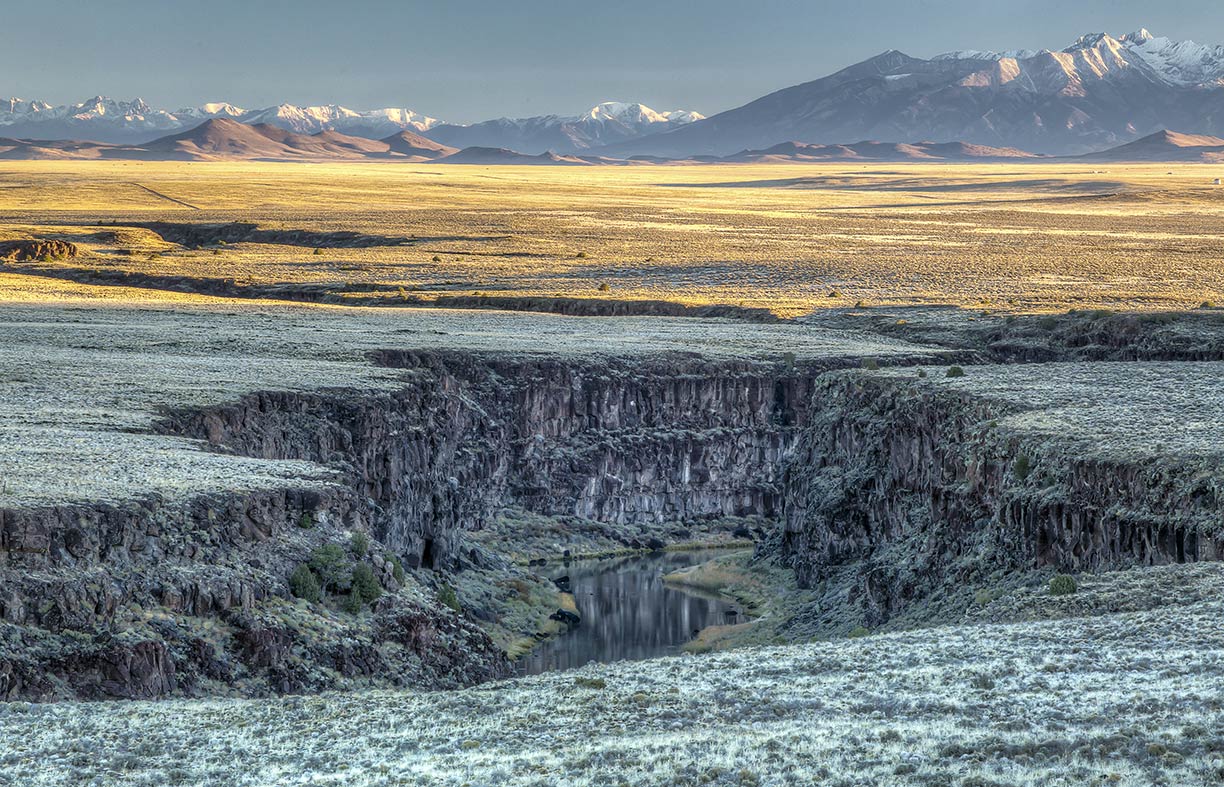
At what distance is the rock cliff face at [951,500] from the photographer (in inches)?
1233

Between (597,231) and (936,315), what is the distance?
66.0m

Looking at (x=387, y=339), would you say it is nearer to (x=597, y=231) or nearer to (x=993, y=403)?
(x=993, y=403)

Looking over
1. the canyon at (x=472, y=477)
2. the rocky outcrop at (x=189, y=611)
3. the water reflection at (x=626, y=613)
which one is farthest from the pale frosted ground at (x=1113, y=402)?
the rocky outcrop at (x=189, y=611)

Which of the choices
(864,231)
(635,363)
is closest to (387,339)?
(635,363)

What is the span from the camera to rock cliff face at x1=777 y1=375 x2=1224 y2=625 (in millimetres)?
31312

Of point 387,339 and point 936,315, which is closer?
point 387,339

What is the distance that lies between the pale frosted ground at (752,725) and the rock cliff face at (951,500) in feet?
24.7

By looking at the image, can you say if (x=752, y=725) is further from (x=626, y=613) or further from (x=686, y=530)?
(x=686, y=530)

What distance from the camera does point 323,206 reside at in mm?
174000

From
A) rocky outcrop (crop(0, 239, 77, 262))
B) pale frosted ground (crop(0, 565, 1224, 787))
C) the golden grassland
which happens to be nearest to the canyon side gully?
pale frosted ground (crop(0, 565, 1224, 787))

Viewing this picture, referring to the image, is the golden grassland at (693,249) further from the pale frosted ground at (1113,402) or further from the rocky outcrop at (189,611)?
the rocky outcrop at (189,611)

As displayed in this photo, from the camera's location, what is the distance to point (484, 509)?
56281mm

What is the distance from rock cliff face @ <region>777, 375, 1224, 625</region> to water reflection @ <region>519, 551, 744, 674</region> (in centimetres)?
415

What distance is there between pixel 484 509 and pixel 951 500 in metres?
21.1
